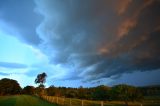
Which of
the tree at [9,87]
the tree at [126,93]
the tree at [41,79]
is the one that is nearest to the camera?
the tree at [126,93]

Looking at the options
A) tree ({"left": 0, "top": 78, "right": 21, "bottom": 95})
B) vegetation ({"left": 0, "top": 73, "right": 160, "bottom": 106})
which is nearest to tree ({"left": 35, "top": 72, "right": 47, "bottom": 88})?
vegetation ({"left": 0, "top": 73, "right": 160, "bottom": 106})

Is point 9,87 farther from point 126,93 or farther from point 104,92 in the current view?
point 126,93

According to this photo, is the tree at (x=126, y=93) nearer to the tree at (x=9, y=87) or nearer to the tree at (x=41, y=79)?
the tree at (x=41, y=79)

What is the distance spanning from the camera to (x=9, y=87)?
175375 millimetres

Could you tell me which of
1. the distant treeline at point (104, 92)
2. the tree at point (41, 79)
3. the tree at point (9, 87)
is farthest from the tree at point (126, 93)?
the tree at point (9, 87)

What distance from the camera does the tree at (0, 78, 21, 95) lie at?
173475mm

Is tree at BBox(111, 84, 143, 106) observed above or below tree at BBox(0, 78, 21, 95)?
below

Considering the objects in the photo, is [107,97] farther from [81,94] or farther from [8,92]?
[8,92]

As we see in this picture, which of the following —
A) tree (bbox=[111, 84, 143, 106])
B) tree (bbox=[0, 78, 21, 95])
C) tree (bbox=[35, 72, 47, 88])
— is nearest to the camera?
tree (bbox=[111, 84, 143, 106])

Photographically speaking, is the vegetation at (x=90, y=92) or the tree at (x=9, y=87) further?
the tree at (x=9, y=87)

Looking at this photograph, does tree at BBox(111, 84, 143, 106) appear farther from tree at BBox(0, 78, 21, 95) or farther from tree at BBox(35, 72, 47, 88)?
tree at BBox(0, 78, 21, 95)

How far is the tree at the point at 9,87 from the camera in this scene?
173475 millimetres

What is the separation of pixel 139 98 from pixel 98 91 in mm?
23746

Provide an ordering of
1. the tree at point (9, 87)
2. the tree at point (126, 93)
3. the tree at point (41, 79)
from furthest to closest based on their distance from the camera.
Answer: the tree at point (9, 87)
the tree at point (41, 79)
the tree at point (126, 93)
